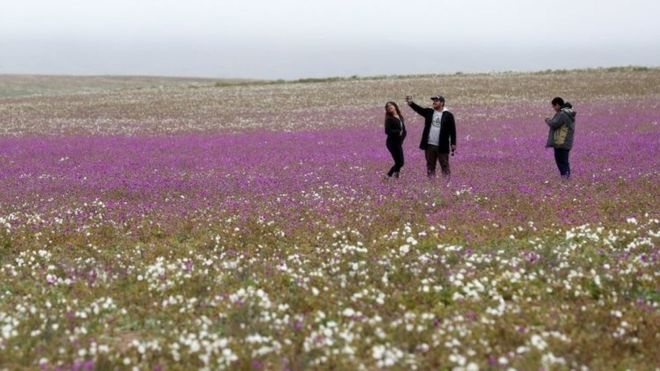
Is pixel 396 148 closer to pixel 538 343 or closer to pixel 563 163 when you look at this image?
pixel 563 163

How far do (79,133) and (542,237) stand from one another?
32629 mm

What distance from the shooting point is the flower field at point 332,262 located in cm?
721

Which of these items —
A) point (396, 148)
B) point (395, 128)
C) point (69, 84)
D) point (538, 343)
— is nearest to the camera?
point (538, 343)

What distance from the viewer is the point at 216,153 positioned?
2748cm

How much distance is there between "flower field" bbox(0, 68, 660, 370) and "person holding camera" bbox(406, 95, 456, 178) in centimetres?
74

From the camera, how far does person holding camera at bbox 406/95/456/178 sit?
55.0 feet

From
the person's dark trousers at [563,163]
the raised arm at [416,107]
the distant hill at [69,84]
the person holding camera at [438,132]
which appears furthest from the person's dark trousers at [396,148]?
the distant hill at [69,84]

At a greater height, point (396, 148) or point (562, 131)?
point (562, 131)

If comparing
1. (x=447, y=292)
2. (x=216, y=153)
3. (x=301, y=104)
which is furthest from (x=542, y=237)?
(x=301, y=104)

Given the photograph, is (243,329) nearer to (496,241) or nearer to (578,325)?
(578,325)

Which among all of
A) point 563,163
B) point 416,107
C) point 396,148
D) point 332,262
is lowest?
point 332,262

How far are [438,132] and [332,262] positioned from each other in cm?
792

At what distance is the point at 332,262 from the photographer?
1030 cm

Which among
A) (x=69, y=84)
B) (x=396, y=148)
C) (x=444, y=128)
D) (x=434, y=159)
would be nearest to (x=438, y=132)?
(x=444, y=128)
